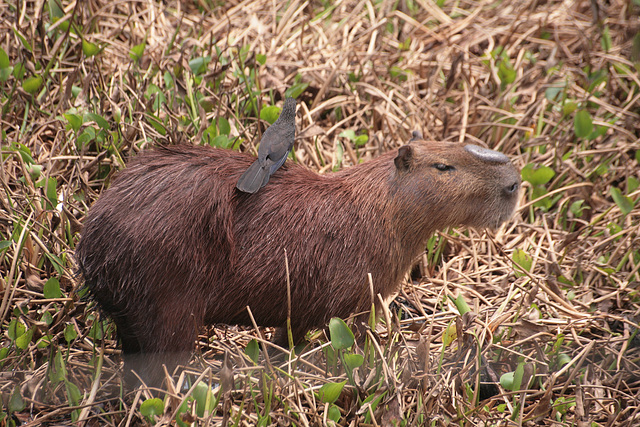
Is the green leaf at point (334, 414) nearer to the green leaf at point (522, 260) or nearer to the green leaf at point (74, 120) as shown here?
the green leaf at point (522, 260)

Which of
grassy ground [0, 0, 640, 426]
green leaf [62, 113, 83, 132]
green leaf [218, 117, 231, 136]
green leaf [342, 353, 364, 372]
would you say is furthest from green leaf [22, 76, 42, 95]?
green leaf [342, 353, 364, 372]

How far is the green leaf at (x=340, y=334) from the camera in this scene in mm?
2951

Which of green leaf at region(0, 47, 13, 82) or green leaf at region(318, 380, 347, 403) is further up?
green leaf at region(0, 47, 13, 82)

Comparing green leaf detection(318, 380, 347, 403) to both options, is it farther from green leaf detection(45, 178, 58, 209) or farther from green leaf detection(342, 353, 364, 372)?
green leaf detection(45, 178, 58, 209)

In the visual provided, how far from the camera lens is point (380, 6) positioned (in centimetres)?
604

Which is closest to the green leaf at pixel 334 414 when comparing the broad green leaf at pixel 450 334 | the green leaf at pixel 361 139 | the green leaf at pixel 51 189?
the broad green leaf at pixel 450 334

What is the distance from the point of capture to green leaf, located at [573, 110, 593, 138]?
181 inches

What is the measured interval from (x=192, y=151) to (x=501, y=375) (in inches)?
72.8

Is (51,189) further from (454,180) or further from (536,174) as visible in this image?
(536,174)

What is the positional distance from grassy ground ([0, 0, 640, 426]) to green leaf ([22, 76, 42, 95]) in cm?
2

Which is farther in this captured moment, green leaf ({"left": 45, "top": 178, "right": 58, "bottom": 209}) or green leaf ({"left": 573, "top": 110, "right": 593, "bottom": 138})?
green leaf ({"left": 573, "top": 110, "right": 593, "bottom": 138})

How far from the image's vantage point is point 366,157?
4.76 meters

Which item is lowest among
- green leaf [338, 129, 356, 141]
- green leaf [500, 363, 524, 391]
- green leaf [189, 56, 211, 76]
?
green leaf [500, 363, 524, 391]

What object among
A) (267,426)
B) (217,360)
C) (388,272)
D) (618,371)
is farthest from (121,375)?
(618,371)
